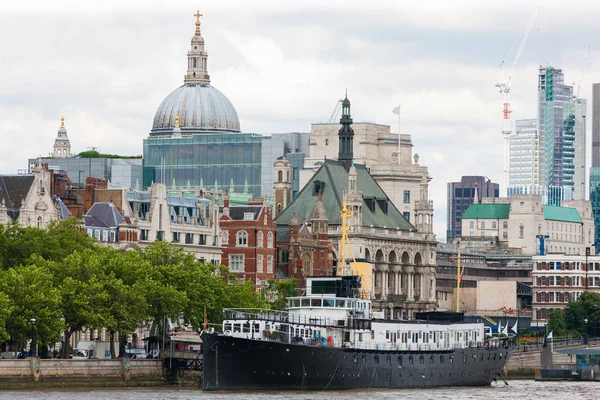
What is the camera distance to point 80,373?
148250 millimetres

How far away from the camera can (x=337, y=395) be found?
149m

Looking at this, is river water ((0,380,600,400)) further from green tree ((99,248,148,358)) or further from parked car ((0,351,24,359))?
parked car ((0,351,24,359))

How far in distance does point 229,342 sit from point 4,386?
17864mm

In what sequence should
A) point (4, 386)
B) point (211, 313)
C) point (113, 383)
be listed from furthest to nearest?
point (211, 313)
point (113, 383)
point (4, 386)

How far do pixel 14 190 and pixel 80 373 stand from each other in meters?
49.8

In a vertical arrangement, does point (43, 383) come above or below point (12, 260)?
below

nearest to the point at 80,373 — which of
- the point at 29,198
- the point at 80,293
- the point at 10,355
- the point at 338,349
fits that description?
the point at 10,355

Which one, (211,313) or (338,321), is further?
(211,313)

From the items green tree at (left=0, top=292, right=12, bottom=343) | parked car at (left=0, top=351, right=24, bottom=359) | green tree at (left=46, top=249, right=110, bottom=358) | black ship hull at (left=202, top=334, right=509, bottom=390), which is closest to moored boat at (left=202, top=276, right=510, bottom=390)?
black ship hull at (left=202, top=334, right=509, bottom=390)

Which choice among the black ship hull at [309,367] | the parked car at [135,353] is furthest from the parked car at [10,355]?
the black ship hull at [309,367]

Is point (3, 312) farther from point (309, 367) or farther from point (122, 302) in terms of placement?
point (309, 367)

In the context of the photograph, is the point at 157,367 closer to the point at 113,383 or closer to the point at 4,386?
the point at 113,383

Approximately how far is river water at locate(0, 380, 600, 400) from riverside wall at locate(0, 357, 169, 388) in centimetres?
164

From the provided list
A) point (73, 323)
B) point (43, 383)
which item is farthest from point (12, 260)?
point (43, 383)
